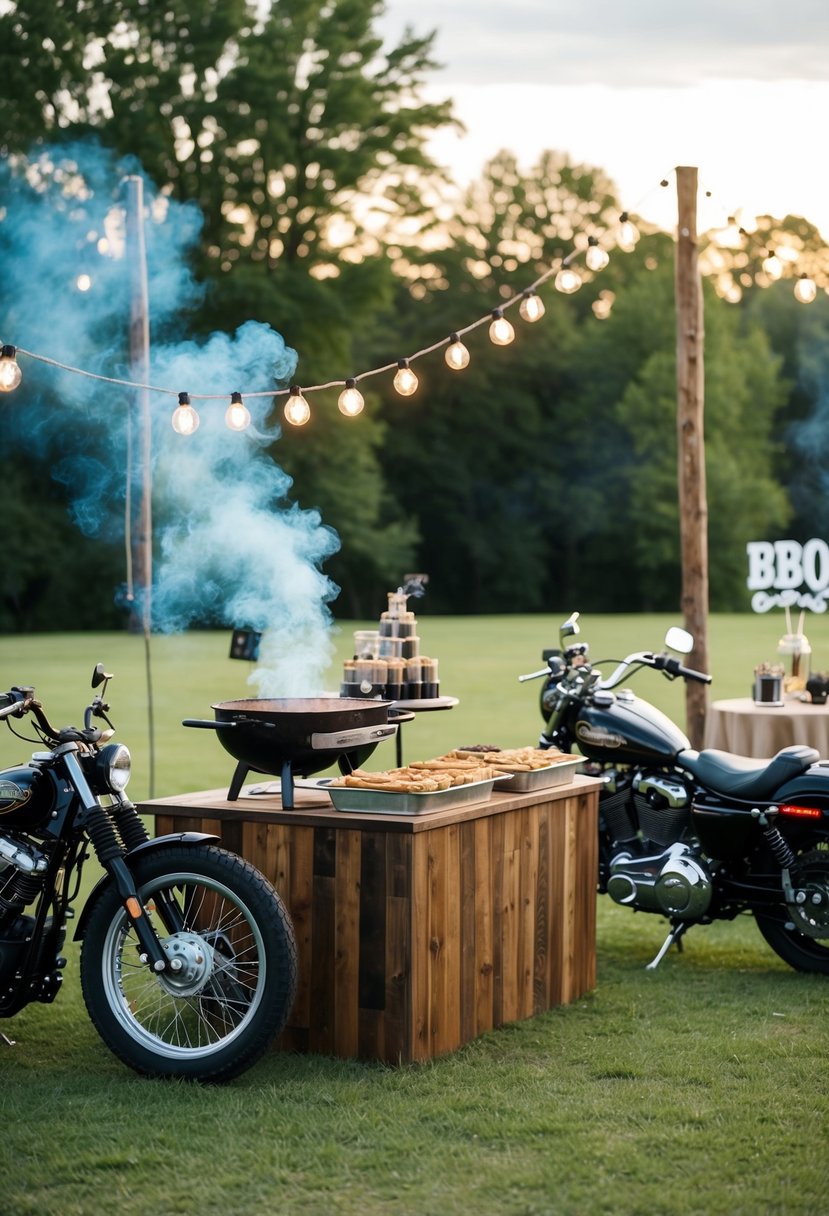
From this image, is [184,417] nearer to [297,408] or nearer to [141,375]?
[297,408]

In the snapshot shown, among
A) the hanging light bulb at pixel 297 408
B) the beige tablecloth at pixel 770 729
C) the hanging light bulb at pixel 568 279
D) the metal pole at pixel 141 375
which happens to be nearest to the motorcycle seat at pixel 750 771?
the beige tablecloth at pixel 770 729

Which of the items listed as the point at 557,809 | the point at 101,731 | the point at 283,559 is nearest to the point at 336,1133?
the point at 101,731

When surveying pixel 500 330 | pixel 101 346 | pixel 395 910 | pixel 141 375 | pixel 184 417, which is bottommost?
pixel 395 910

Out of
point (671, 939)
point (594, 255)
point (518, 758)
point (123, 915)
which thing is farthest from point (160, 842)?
point (594, 255)

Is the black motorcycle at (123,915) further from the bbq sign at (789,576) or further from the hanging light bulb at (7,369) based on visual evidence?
the bbq sign at (789,576)

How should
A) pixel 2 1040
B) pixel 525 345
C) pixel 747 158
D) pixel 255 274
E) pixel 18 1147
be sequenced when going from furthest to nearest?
pixel 525 345 → pixel 255 274 → pixel 747 158 → pixel 2 1040 → pixel 18 1147

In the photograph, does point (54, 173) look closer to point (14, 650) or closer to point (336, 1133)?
point (14, 650)

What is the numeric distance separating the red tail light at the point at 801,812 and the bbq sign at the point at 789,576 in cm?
281

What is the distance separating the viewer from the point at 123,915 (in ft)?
12.9

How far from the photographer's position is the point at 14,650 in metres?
22.4

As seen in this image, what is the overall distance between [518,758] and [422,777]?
56 cm

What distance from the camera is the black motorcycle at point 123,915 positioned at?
12.6ft

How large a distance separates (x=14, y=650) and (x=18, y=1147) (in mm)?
19507

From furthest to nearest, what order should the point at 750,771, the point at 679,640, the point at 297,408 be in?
the point at 297,408
the point at 679,640
the point at 750,771
